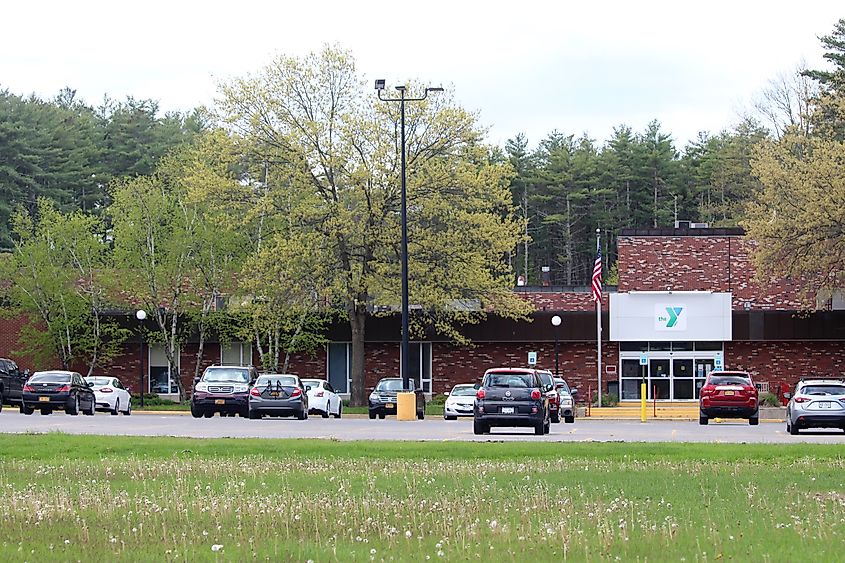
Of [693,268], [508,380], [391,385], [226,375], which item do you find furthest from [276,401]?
[693,268]

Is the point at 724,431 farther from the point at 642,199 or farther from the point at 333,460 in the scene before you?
the point at 642,199

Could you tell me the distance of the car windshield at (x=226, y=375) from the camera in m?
42.4

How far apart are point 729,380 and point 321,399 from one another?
14.3 m

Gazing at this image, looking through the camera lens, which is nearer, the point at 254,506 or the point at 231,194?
the point at 254,506

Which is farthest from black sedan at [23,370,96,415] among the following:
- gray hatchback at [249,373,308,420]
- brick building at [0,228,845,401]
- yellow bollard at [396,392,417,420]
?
brick building at [0,228,845,401]

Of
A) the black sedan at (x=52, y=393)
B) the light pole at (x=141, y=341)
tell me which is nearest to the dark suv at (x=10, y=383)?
the light pole at (x=141, y=341)

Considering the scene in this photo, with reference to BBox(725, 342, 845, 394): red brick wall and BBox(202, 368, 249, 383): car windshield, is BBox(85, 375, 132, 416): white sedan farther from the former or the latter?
BBox(725, 342, 845, 394): red brick wall

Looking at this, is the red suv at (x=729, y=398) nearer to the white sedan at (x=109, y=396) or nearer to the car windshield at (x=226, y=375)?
the car windshield at (x=226, y=375)

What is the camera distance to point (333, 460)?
69.6ft

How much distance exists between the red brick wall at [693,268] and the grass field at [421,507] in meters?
39.1

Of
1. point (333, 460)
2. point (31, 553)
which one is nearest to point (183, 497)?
point (31, 553)

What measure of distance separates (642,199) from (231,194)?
172 feet

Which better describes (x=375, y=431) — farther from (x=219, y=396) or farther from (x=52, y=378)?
(x=52, y=378)

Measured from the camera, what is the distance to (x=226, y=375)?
4278cm
